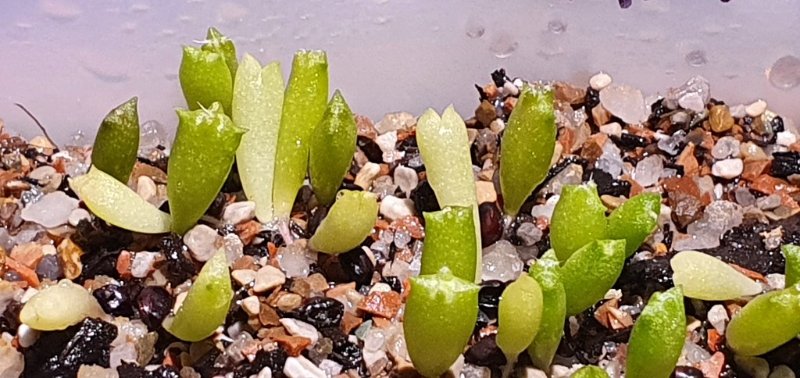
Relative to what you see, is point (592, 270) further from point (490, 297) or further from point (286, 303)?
point (286, 303)

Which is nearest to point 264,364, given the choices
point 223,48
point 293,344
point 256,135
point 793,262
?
point 293,344

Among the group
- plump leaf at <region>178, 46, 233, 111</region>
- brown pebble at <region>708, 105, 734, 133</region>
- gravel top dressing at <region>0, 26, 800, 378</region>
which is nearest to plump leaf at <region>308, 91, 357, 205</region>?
gravel top dressing at <region>0, 26, 800, 378</region>

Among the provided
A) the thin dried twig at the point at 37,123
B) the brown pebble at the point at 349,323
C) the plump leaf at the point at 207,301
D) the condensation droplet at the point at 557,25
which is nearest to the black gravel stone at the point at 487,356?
the brown pebble at the point at 349,323

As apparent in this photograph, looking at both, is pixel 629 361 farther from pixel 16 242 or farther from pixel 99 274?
pixel 16 242

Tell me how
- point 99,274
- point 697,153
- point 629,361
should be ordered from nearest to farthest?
point 629,361
point 99,274
point 697,153

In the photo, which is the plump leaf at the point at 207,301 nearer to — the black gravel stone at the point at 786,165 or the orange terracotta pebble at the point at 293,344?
the orange terracotta pebble at the point at 293,344

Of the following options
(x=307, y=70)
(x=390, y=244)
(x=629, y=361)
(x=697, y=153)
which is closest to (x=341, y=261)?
(x=390, y=244)

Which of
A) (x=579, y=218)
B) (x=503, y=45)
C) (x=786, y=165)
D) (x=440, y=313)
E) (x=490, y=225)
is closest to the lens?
(x=440, y=313)
